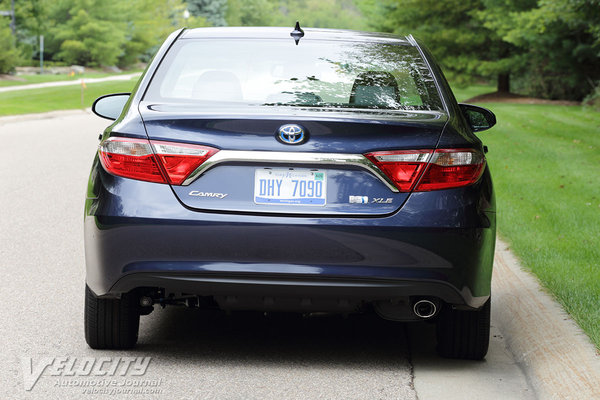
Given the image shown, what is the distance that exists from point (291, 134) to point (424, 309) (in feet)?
3.65

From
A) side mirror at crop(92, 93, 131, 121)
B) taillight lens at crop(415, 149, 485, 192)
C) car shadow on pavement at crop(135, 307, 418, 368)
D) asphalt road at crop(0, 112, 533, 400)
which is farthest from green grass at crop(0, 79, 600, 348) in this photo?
side mirror at crop(92, 93, 131, 121)

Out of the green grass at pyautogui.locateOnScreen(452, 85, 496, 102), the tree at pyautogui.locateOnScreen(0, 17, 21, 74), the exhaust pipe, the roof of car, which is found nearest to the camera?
the exhaust pipe

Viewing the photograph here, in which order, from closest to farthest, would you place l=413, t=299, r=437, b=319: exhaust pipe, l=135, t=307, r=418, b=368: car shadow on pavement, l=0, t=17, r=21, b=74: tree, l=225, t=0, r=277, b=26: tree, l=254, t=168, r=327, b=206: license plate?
1. l=254, t=168, r=327, b=206: license plate
2. l=413, t=299, r=437, b=319: exhaust pipe
3. l=135, t=307, r=418, b=368: car shadow on pavement
4. l=0, t=17, r=21, b=74: tree
5. l=225, t=0, r=277, b=26: tree

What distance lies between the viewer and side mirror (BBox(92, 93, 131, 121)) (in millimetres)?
5805

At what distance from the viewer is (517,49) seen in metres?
45.5

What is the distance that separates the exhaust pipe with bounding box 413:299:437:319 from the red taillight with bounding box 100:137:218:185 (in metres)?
1.25

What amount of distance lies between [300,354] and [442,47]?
4060 centimetres

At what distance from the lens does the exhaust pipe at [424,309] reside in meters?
4.82

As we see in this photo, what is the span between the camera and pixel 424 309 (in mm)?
4859

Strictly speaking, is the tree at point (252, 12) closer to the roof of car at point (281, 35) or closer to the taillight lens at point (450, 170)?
the roof of car at point (281, 35)

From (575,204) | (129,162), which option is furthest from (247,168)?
(575,204)

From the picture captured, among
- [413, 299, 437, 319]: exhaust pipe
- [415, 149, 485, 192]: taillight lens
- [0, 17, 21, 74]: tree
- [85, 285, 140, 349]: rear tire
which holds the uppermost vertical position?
[415, 149, 485, 192]: taillight lens

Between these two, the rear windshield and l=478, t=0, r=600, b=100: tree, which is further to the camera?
l=478, t=0, r=600, b=100: tree

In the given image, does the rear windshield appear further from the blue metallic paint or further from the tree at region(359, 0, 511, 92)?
the tree at region(359, 0, 511, 92)
